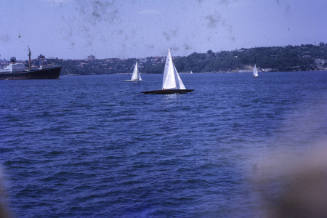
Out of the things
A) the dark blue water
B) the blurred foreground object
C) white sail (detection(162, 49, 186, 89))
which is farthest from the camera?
white sail (detection(162, 49, 186, 89))

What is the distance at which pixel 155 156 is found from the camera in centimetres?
2259

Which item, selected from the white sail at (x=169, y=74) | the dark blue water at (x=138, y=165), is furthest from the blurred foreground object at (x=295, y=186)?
the white sail at (x=169, y=74)

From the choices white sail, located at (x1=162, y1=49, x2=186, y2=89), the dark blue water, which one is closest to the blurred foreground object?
the dark blue water

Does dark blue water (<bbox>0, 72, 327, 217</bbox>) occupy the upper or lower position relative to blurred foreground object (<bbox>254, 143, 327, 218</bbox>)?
lower

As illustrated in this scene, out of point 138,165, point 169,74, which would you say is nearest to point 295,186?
point 138,165

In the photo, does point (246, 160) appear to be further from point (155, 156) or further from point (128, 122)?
point (128, 122)

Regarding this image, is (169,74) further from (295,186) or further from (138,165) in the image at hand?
(295,186)

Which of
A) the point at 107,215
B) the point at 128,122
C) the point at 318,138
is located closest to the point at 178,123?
the point at 128,122

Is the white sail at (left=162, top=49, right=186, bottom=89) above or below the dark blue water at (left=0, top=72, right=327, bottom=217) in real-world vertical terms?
above

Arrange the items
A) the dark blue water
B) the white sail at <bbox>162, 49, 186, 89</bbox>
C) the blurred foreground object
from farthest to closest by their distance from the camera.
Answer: the white sail at <bbox>162, 49, 186, 89</bbox> → the dark blue water → the blurred foreground object

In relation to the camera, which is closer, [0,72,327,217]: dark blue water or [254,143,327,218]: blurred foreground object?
[254,143,327,218]: blurred foreground object

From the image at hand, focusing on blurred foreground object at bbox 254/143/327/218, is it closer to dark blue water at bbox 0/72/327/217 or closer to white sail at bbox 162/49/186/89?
dark blue water at bbox 0/72/327/217

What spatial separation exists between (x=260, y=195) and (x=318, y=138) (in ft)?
40.1

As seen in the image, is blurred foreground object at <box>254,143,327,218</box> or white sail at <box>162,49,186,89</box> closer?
blurred foreground object at <box>254,143,327,218</box>
